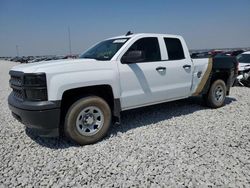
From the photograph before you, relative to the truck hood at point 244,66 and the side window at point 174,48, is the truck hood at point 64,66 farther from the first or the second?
the truck hood at point 244,66

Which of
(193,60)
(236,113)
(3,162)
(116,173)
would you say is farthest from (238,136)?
(3,162)

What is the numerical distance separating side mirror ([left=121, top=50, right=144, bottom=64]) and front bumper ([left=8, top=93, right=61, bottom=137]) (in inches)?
56.8

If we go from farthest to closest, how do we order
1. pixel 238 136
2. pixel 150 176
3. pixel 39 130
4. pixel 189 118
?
pixel 189 118 < pixel 238 136 < pixel 39 130 < pixel 150 176

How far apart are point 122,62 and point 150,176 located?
207 centimetres

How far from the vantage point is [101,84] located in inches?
151

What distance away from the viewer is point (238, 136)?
4.16 m

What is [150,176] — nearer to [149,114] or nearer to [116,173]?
[116,173]

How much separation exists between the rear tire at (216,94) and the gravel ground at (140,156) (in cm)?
95

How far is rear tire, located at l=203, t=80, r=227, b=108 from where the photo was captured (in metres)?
6.02

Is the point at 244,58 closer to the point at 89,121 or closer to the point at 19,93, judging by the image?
the point at 89,121

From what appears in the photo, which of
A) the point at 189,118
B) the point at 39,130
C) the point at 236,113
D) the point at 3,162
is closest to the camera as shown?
the point at 3,162

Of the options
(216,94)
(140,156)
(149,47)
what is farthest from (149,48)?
(216,94)

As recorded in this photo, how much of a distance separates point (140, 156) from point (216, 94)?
3.68m

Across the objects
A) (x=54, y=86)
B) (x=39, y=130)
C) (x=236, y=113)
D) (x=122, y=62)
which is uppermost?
(x=122, y=62)
